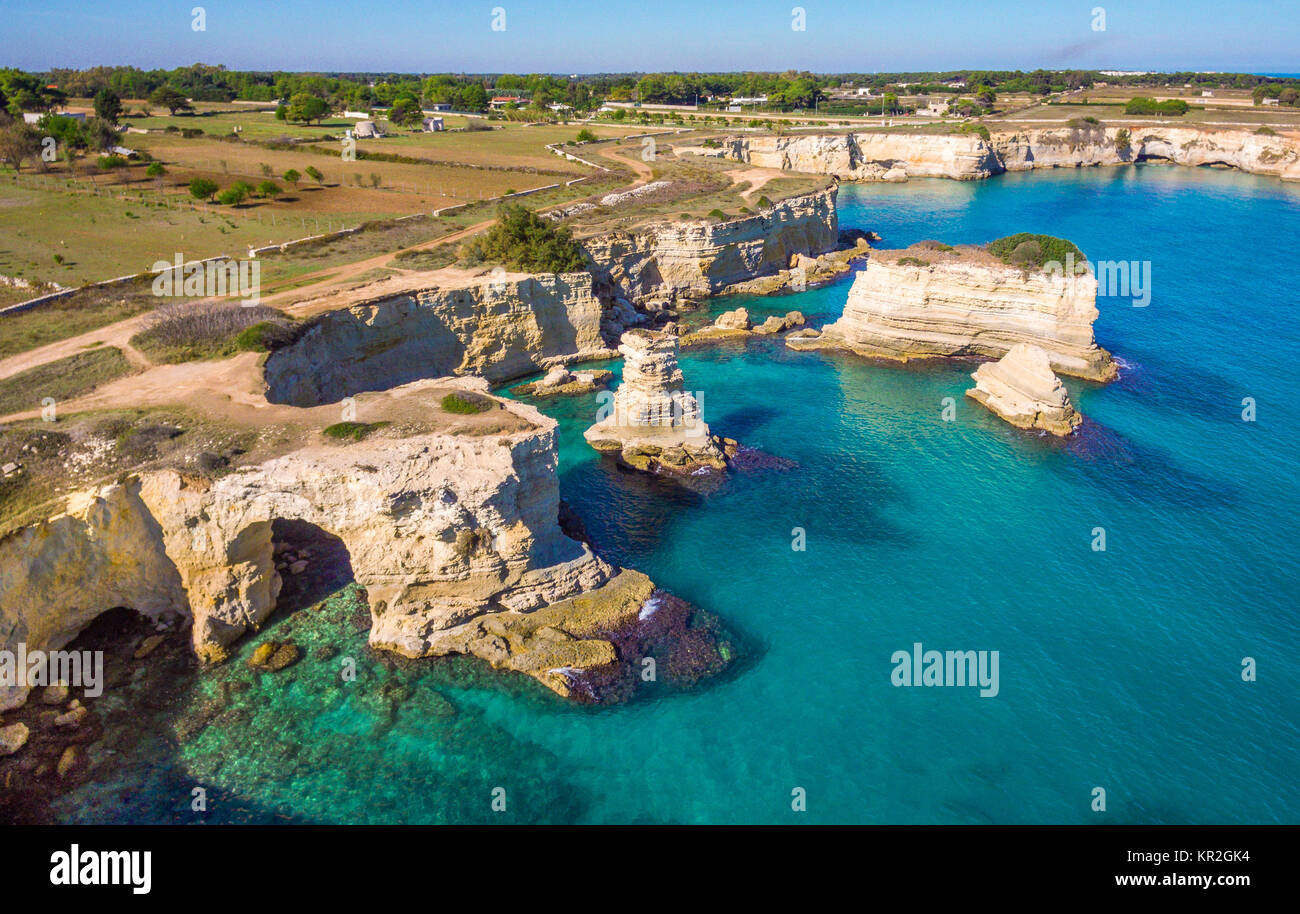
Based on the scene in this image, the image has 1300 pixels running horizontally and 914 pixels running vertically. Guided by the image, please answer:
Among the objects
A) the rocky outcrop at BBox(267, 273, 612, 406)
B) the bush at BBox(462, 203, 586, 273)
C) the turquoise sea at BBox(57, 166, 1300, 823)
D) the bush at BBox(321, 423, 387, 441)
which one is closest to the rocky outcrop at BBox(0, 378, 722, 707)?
the bush at BBox(321, 423, 387, 441)

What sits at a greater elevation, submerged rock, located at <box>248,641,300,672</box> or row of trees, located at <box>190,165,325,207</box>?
row of trees, located at <box>190,165,325,207</box>

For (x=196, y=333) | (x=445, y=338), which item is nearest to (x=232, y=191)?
(x=445, y=338)

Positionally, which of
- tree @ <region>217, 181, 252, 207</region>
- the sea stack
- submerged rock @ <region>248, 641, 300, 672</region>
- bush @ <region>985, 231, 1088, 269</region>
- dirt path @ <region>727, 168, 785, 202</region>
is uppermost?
dirt path @ <region>727, 168, 785, 202</region>

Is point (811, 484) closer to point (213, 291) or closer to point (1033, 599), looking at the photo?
point (1033, 599)

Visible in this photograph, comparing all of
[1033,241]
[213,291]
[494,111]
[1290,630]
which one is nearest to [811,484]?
[1290,630]

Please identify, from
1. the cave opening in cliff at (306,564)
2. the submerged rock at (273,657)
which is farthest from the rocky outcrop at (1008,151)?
the submerged rock at (273,657)

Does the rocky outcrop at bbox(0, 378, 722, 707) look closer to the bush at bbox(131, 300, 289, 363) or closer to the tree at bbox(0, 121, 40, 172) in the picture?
the bush at bbox(131, 300, 289, 363)

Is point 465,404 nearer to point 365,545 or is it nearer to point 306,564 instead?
point 365,545
